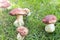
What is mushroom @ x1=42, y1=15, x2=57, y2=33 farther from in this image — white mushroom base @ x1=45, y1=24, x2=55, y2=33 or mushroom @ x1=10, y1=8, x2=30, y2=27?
mushroom @ x1=10, y1=8, x2=30, y2=27

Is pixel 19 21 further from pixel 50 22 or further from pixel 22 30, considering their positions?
pixel 50 22

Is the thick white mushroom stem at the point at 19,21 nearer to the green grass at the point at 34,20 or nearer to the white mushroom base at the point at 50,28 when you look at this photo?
the green grass at the point at 34,20

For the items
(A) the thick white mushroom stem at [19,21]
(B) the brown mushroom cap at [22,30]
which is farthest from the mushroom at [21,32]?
(A) the thick white mushroom stem at [19,21]

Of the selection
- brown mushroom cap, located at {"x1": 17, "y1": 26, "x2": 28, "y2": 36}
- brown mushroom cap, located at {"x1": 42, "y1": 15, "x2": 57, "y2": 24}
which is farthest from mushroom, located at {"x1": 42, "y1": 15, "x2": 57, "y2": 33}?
brown mushroom cap, located at {"x1": 17, "y1": 26, "x2": 28, "y2": 36}

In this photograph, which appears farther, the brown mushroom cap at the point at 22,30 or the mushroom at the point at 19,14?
the mushroom at the point at 19,14

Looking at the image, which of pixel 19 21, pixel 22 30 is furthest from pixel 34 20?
pixel 22 30

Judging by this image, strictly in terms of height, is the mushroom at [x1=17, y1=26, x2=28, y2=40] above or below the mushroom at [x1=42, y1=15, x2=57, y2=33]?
below

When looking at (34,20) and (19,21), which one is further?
(34,20)

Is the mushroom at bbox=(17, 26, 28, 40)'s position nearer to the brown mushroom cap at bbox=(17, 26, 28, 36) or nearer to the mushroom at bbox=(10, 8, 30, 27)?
the brown mushroom cap at bbox=(17, 26, 28, 36)

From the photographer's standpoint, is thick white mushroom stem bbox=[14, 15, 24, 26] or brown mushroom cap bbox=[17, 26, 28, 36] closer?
brown mushroom cap bbox=[17, 26, 28, 36]
